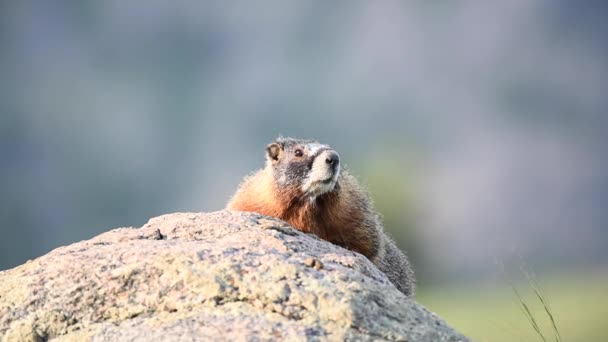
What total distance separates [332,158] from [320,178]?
25 cm

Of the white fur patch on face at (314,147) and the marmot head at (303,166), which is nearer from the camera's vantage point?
the marmot head at (303,166)

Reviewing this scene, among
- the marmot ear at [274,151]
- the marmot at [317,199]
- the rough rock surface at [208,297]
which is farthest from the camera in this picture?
the marmot ear at [274,151]

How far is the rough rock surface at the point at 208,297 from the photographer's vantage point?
Result: 3939mm

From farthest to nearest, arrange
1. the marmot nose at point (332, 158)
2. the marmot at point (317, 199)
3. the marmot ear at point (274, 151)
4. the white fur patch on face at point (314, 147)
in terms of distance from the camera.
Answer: the marmot ear at point (274, 151)
the white fur patch on face at point (314, 147)
the marmot at point (317, 199)
the marmot nose at point (332, 158)

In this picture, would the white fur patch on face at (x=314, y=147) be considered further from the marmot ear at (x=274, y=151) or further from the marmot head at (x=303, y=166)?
the marmot ear at (x=274, y=151)

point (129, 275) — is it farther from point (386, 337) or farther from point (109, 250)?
point (386, 337)

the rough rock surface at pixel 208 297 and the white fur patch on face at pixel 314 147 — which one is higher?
the white fur patch on face at pixel 314 147

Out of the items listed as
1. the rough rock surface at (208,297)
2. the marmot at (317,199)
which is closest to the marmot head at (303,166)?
the marmot at (317,199)

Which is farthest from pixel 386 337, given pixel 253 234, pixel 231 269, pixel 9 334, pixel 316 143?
pixel 316 143

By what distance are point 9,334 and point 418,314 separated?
95.5 inches

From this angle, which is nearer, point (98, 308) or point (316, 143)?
point (98, 308)

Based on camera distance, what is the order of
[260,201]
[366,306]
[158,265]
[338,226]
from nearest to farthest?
[366,306] < [158,265] < [338,226] < [260,201]

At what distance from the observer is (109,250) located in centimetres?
475

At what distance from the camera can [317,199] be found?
695 centimetres
